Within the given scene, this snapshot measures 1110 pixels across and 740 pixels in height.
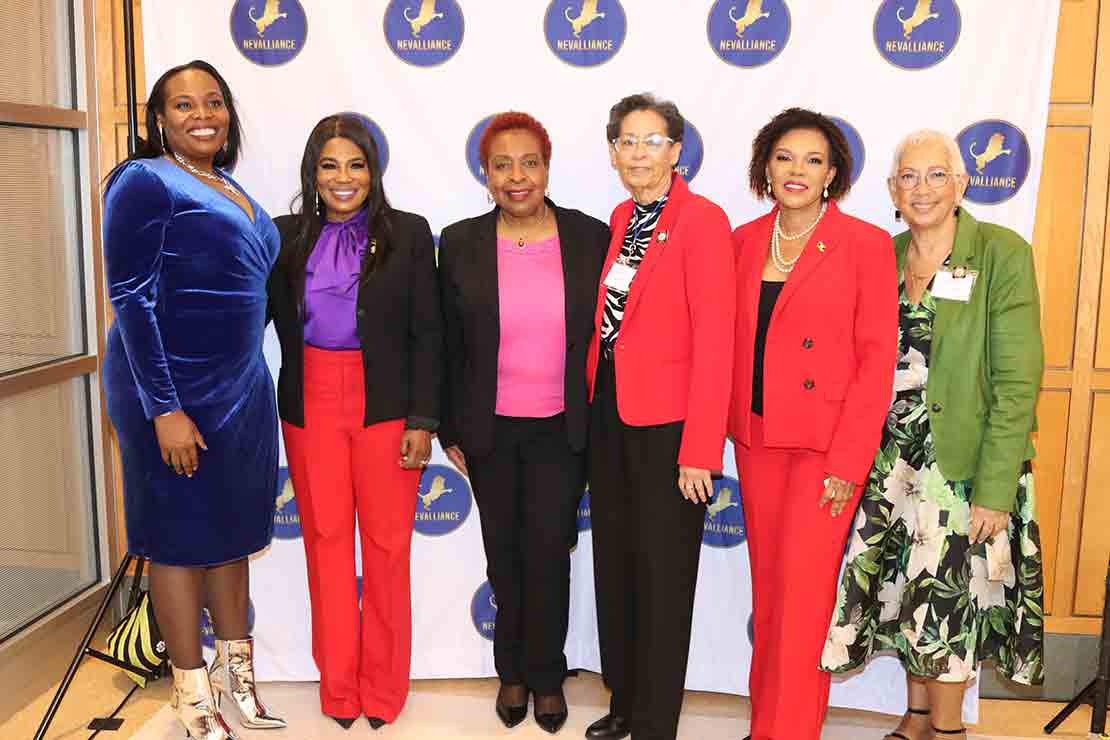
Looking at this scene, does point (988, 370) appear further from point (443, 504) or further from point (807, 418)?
point (443, 504)

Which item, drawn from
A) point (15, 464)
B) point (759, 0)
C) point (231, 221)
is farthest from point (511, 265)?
point (15, 464)

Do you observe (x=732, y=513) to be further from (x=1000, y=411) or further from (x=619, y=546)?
(x=1000, y=411)

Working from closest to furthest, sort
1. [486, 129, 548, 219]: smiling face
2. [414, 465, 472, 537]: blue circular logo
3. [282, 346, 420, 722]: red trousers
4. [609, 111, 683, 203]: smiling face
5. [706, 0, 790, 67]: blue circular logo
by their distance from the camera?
[609, 111, 683, 203]: smiling face → [486, 129, 548, 219]: smiling face → [282, 346, 420, 722]: red trousers → [706, 0, 790, 67]: blue circular logo → [414, 465, 472, 537]: blue circular logo

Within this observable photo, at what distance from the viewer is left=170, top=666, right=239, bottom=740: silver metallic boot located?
256cm

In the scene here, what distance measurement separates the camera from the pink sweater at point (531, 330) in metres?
2.54

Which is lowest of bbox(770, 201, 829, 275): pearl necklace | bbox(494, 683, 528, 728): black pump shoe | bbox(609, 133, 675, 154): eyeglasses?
bbox(494, 683, 528, 728): black pump shoe

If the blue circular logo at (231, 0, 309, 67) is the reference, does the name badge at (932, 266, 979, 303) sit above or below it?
below

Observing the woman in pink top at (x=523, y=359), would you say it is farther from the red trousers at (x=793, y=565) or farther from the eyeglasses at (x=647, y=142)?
the red trousers at (x=793, y=565)

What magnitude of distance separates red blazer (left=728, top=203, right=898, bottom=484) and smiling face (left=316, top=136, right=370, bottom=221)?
3.98ft

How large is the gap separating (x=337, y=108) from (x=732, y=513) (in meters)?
1.92

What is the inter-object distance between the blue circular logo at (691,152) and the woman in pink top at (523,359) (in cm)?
54

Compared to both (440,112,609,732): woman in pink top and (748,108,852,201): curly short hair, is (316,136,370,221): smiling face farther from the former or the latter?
(748,108,852,201): curly short hair

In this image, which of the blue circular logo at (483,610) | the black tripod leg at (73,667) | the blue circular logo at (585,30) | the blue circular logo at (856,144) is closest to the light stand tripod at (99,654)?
the black tripod leg at (73,667)

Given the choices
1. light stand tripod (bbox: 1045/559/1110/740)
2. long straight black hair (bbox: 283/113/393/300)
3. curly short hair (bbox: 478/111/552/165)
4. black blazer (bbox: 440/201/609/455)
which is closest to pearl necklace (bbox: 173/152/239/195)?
long straight black hair (bbox: 283/113/393/300)
